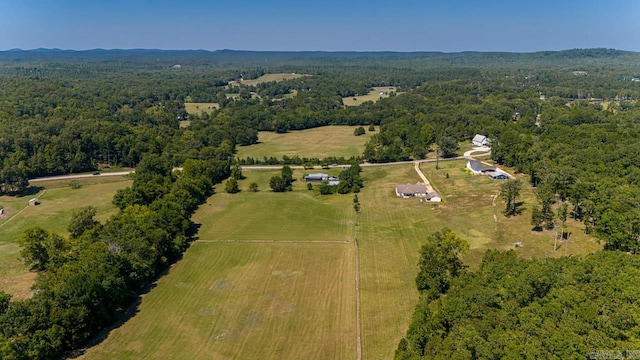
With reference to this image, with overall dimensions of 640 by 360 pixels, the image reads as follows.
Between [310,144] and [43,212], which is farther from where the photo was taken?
[310,144]

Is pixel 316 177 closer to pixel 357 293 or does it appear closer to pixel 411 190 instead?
pixel 411 190

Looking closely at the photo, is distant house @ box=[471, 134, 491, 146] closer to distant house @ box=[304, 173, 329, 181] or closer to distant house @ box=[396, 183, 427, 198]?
distant house @ box=[396, 183, 427, 198]

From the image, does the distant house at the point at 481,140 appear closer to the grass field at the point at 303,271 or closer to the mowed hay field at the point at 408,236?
the mowed hay field at the point at 408,236

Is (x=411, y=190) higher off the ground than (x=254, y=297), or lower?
higher

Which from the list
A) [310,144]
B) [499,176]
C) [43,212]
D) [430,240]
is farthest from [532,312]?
[310,144]

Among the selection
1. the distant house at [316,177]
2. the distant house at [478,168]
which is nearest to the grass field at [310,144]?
the distant house at [316,177]

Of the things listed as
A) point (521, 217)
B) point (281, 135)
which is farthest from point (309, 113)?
point (521, 217)


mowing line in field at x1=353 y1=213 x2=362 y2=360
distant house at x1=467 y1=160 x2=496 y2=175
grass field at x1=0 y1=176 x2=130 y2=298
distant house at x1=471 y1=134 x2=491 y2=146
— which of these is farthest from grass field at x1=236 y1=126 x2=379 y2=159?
mowing line in field at x1=353 y1=213 x2=362 y2=360
